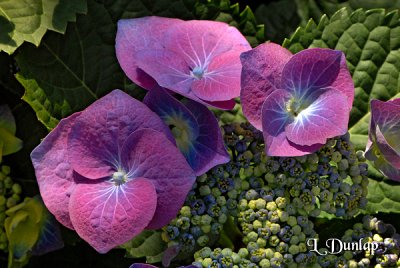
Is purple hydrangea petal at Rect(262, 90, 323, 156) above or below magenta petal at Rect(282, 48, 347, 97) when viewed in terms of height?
below

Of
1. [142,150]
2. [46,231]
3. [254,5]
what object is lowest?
[46,231]

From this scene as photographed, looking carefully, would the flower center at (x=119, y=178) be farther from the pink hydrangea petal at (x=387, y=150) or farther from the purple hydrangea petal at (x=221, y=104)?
the pink hydrangea petal at (x=387, y=150)

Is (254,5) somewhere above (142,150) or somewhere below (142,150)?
below

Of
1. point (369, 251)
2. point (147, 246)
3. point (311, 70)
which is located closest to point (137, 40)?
point (311, 70)

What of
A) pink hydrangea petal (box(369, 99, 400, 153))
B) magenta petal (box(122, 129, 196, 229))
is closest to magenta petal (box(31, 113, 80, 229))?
magenta petal (box(122, 129, 196, 229))

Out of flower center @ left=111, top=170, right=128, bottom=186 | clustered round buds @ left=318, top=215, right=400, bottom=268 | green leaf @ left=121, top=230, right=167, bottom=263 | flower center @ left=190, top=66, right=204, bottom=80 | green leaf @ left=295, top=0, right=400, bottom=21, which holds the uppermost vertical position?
flower center @ left=190, top=66, right=204, bottom=80

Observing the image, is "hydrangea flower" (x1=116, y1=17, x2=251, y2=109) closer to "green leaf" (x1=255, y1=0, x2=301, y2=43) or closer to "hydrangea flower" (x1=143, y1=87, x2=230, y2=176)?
"hydrangea flower" (x1=143, y1=87, x2=230, y2=176)

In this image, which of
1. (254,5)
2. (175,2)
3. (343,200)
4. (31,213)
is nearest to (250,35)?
(175,2)

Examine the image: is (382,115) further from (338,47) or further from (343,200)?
(338,47)
